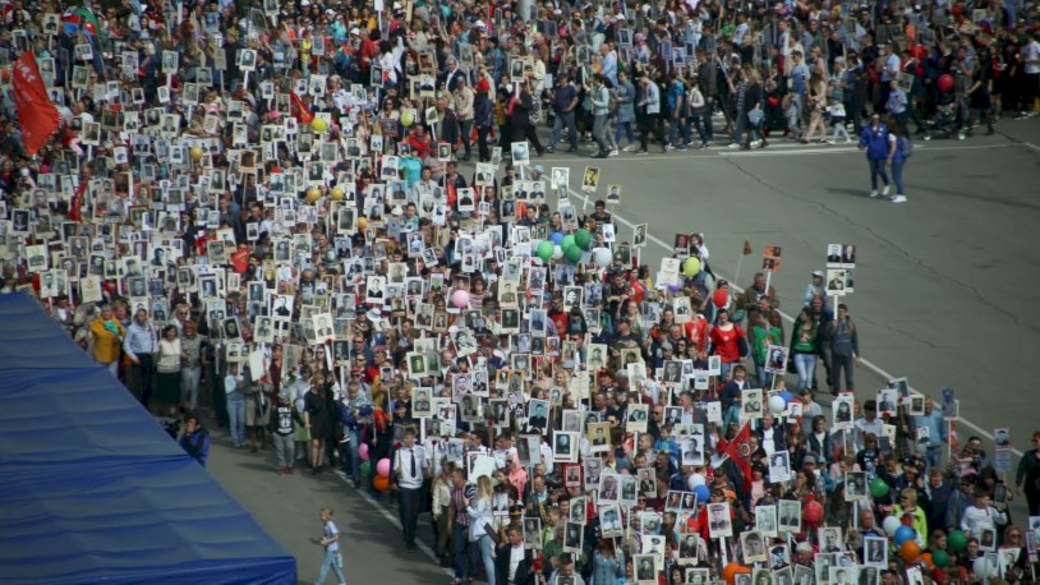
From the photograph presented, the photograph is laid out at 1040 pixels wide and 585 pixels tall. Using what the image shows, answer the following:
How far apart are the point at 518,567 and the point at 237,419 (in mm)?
6386

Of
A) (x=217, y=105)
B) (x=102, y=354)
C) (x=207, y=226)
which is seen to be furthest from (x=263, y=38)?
(x=102, y=354)

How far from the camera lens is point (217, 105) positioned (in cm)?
3506

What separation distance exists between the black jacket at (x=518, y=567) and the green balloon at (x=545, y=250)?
7.69 metres

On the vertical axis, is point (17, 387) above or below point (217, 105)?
below

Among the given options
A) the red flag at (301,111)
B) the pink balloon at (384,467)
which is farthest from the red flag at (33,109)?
the pink balloon at (384,467)

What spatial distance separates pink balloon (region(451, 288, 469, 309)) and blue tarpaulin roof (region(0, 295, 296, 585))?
569cm

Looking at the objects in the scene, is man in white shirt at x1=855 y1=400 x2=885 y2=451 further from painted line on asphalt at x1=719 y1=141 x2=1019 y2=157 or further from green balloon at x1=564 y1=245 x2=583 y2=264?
painted line on asphalt at x1=719 y1=141 x2=1019 y2=157

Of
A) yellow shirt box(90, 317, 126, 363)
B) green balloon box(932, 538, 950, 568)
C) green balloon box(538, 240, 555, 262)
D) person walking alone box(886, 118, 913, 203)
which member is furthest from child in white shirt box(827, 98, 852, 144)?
green balloon box(932, 538, 950, 568)

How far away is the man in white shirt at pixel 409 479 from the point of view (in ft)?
79.3

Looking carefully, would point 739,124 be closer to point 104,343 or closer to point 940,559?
point 104,343

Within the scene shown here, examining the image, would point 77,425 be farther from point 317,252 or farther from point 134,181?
point 134,181

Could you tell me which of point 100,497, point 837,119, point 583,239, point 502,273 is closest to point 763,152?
point 837,119

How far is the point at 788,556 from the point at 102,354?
1134cm

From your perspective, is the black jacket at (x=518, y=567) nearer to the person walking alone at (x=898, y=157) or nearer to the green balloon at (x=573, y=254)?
the green balloon at (x=573, y=254)
